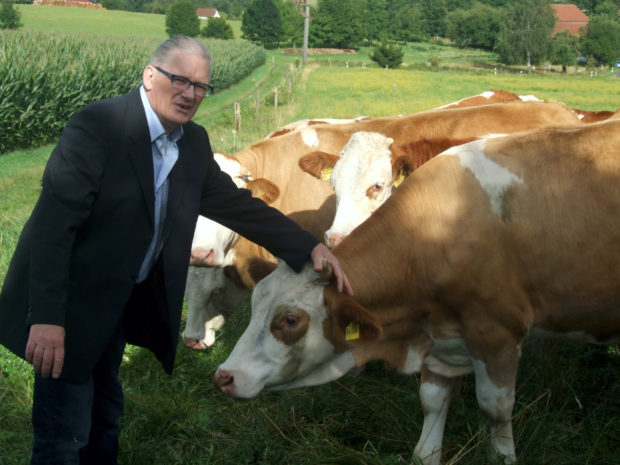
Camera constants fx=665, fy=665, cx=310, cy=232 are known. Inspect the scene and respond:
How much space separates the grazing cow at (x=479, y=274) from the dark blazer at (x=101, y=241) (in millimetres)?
349

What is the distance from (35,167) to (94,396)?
13596 millimetres

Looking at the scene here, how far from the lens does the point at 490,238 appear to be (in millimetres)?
3355

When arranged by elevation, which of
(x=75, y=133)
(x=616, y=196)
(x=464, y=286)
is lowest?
(x=464, y=286)

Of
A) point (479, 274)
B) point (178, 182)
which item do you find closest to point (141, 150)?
point (178, 182)

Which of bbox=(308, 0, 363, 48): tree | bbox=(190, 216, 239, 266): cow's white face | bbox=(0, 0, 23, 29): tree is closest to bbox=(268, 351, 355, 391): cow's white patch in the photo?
bbox=(190, 216, 239, 266): cow's white face

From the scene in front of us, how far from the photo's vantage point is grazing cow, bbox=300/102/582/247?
4895 mm

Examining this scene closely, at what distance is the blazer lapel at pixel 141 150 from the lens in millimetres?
2744

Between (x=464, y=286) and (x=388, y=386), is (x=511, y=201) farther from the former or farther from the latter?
(x=388, y=386)

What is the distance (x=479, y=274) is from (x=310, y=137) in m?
2.93

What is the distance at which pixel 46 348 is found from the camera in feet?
8.13

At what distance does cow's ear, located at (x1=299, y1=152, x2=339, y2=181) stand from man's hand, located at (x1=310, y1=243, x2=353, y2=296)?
83.6 inches

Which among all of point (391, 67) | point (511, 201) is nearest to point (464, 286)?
point (511, 201)

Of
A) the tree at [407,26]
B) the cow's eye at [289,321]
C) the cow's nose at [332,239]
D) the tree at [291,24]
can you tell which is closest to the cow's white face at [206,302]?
the cow's nose at [332,239]

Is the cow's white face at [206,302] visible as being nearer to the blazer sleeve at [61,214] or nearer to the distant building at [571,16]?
the blazer sleeve at [61,214]
